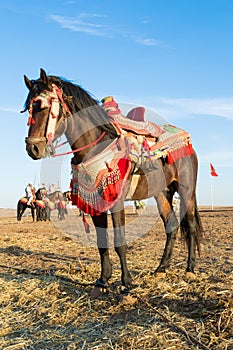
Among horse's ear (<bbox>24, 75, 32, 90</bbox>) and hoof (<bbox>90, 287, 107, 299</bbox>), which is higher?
horse's ear (<bbox>24, 75, 32, 90</bbox>)

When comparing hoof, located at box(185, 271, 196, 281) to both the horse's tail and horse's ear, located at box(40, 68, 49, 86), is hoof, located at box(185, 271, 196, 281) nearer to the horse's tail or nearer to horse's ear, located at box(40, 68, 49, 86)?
the horse's tail

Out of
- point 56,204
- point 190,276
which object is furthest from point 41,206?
point 190,276

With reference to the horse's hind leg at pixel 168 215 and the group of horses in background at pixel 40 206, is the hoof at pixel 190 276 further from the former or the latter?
the group of horses in background at pixel 40 206

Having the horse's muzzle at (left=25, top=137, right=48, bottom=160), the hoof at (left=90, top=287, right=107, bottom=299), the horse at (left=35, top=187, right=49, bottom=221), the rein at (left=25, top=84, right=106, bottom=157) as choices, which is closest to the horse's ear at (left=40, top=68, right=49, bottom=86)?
the rein at (left=25, top=84, right=106, bottom=157)

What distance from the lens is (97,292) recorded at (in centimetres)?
496

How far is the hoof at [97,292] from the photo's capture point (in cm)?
492

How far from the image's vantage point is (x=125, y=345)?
3.34m

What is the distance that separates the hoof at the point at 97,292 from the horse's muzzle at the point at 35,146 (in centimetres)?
174

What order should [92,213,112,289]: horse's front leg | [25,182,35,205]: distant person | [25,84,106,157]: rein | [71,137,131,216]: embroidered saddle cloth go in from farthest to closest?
[25,182,35,205]: distant person < [92,213,112,289]: horse's front leg < [71,137,131,216]: embroidered saddle cloth < [25,84,106,157]: rein

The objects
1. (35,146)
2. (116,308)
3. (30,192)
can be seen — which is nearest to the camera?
(116,308)

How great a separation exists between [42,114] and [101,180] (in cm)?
101

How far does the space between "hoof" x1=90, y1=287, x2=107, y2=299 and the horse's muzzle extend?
1.74 meters

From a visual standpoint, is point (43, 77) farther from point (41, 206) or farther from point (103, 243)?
point (41, 206)

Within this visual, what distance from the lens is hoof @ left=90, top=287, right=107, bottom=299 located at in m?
4.92
